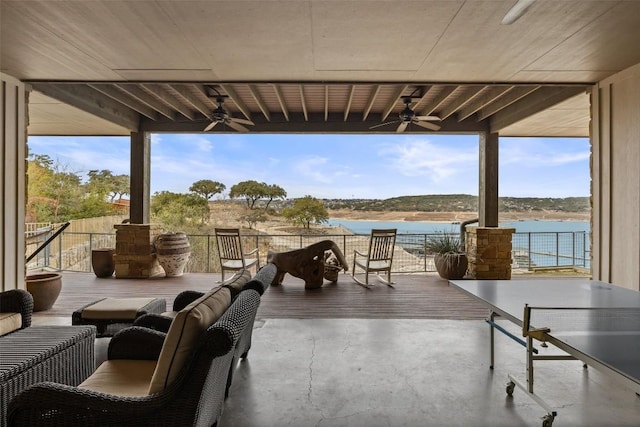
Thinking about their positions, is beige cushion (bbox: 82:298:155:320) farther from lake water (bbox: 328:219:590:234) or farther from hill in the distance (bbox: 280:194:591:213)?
hill in the distance (bbox: 280:194:591:213)

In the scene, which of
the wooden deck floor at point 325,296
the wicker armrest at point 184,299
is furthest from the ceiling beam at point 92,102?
the wicker armrest at point 184,299

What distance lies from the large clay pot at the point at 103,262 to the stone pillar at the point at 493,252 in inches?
266

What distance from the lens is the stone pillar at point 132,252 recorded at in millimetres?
6180

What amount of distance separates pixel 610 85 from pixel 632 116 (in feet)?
1.72

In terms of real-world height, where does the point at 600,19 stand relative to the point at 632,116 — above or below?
above

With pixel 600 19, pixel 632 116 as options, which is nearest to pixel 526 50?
pixel 600 19

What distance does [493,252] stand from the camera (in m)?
6.16

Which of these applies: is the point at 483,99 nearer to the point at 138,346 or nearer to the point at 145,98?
the point at 145,98

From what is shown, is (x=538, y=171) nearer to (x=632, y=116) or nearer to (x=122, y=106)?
(x=632, y=116)

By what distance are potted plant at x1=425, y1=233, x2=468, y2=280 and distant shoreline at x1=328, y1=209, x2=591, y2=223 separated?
20.0ft

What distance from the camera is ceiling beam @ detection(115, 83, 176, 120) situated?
4672 mm

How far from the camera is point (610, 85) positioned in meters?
3.76

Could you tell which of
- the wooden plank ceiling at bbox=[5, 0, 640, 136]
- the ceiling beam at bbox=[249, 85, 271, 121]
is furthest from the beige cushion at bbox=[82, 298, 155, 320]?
the ceiling beam at bbox=[249, 85, 271, 121]

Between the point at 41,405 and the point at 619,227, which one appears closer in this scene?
the point at 41,405
